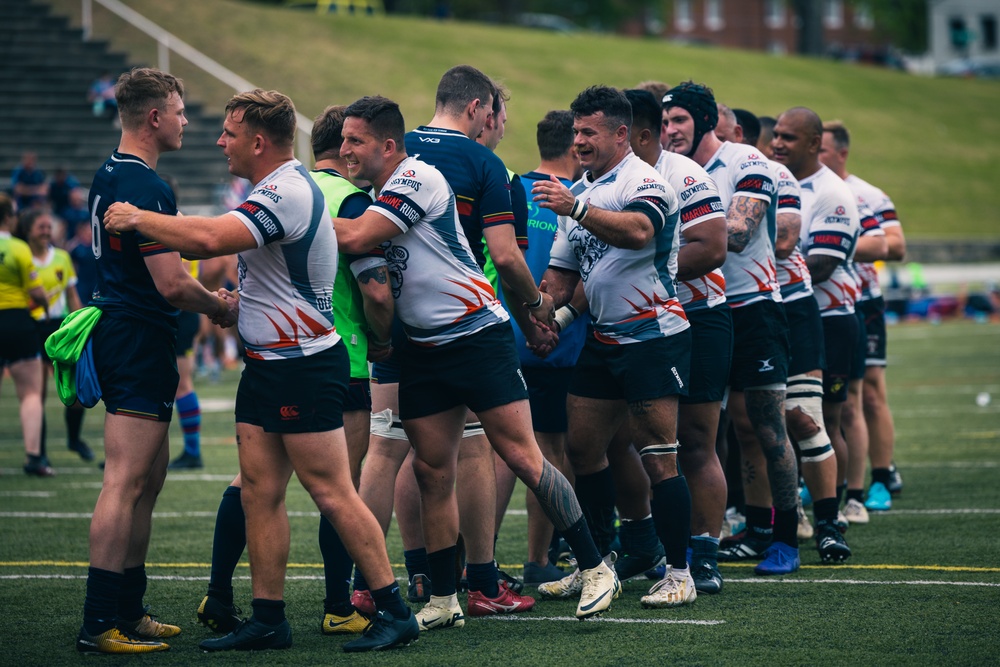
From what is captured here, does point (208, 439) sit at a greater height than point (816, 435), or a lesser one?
lesser

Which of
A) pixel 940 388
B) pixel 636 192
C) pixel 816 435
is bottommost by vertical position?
pixel 940 388

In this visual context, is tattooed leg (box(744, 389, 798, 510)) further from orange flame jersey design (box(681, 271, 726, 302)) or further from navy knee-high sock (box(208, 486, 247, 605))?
navy knee-high sock (box(208, 486, 247, 605))

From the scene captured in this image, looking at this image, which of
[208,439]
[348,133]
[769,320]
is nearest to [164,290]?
[348,133]

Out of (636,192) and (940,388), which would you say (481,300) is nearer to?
(636,192)

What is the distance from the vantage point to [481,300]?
18.3ft

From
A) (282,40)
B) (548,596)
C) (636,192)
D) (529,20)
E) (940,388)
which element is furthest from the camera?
(529,20)

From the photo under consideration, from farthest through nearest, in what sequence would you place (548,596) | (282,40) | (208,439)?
(282,40) < (208,439) < (548,596)

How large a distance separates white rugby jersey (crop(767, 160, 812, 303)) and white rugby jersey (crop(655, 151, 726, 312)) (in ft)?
3.25

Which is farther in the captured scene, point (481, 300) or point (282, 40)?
point (282, 40)

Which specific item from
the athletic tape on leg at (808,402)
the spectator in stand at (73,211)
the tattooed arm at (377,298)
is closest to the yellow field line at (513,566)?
the athletic tape on leg at (808,402)

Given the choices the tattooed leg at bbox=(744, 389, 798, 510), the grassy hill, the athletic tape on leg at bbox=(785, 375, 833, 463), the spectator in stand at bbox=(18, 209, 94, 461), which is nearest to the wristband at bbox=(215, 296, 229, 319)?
the tattooed leg at bbox=(744, 389, 798, 510)

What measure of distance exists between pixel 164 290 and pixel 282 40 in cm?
3593

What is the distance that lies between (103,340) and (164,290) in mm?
456

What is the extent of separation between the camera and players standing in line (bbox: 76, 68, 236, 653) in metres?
5.27
